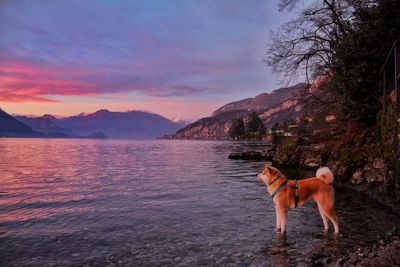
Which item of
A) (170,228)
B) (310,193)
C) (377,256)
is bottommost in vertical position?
(170,228)

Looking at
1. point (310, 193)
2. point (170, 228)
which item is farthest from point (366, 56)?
point (170, 228)

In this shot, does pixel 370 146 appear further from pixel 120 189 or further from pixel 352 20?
pixel 120 189

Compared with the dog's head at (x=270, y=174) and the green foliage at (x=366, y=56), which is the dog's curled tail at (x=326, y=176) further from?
the green foliage at (x=366, y=56)

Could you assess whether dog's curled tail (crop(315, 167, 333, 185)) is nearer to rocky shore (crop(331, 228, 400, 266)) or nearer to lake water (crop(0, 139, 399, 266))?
lake water (crop(0, 139, 399, 266))

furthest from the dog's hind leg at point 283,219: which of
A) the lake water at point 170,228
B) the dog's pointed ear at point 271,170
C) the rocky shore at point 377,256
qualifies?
the rocky shore at point 377,256

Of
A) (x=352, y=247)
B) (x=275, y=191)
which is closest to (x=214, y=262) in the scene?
(x=275, y=191)

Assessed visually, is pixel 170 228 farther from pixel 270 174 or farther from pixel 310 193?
pixel 310 193

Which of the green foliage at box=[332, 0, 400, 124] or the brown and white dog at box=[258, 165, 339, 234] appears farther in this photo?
the green foliage at box=[332, 0, 400, 124]

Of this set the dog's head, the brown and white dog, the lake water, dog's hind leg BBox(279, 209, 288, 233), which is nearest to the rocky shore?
the lake water

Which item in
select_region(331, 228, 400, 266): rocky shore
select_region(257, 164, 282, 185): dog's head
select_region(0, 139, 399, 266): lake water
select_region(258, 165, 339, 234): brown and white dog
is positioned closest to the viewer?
select_region(331, 228, 400, 266): rocky shore

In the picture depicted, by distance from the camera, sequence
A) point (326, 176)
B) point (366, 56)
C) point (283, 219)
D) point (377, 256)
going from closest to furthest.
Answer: point (377, 256)
point (326, 176)
point (283, 219)
point (366, 56)

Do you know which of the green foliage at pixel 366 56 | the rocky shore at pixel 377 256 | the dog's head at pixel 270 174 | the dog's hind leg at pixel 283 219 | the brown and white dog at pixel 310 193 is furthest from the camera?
the green foliage at pixel 366 56

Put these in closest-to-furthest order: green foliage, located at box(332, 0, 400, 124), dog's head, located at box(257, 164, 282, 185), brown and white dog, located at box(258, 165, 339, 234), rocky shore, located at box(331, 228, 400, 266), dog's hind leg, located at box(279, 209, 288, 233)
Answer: rocky shore, located at box(331, 228, 400, 266), brown and white dog, located at box(258, 165, 339, 234), dog's hind leg, located at box(279, 209, 288, 233), dog's head, located at box(257, 164, 282, 185), green foliage, located at box(332, 0, 400, 124)

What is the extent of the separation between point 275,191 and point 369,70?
1349 centimetres
